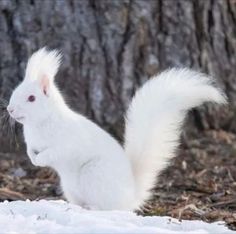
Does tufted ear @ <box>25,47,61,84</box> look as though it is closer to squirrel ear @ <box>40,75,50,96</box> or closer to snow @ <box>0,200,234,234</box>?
squirrel ear @ <box>40,75,50,96</box>

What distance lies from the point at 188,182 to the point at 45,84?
1.26m

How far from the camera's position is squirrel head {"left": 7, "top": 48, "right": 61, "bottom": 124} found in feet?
13.5

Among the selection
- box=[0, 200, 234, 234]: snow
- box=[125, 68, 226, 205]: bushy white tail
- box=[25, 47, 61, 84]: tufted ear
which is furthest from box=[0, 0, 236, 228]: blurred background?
box=[0, 200, 234, 234]: snow

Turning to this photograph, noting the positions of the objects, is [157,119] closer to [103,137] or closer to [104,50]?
[103,137]

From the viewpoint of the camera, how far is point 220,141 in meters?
5.64

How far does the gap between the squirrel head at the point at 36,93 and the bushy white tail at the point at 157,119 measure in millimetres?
449

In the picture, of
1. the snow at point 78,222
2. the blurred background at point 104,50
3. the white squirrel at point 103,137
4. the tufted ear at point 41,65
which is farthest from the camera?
the blurred background at point 104,50

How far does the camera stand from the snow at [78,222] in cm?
300

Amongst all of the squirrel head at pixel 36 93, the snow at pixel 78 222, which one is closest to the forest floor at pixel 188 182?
the squirrel head at pixel 36 93

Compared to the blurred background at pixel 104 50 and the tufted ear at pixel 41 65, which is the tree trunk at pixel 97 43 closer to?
the blurred background at pixel 104 50

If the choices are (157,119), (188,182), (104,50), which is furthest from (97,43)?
(157,119)

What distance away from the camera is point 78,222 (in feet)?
10.3

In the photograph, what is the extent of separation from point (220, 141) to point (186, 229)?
8.13 feet

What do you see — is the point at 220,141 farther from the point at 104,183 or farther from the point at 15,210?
the point at 15,210
